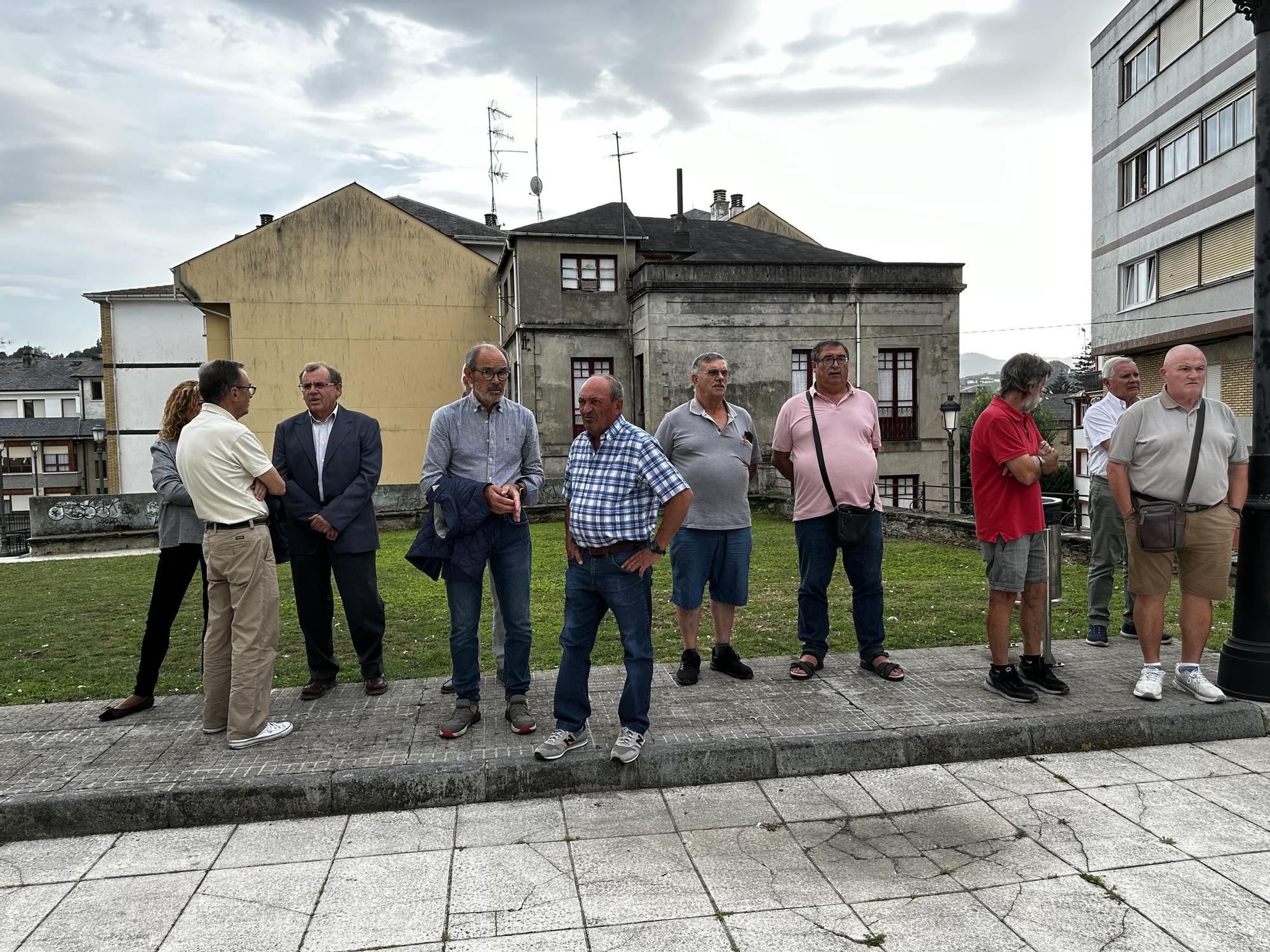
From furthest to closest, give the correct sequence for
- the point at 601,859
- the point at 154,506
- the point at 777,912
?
the point at 154,506
the point at 601,859
the point at 777,912

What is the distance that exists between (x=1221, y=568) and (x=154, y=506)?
2045 centimetres

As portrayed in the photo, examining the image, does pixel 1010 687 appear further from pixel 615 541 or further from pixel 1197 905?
pixel 615 541

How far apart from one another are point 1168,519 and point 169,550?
6.01 meters

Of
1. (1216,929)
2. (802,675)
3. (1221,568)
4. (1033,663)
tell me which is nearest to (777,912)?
(1216,929)

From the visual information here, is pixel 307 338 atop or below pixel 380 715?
atop

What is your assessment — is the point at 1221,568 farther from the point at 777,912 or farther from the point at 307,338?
the point at 307,338

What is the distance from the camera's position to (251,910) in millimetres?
3262

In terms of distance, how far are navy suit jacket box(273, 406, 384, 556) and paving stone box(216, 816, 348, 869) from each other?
6.06ft

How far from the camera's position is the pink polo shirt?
5590mm

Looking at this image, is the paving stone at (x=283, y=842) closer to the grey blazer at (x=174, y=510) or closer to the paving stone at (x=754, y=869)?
the paving stone at (x=754, y=869)

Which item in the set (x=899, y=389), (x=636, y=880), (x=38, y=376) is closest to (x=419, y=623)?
(x=636, y=880)

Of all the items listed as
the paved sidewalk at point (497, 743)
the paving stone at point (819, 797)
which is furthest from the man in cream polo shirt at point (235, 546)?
the paving stone at point (819, 797)

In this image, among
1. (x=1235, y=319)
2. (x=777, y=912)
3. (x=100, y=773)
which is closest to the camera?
(x=777, y=912)

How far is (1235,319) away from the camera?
25531 millimetres
